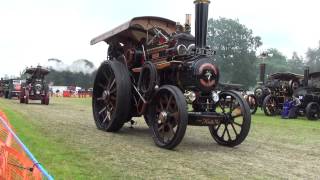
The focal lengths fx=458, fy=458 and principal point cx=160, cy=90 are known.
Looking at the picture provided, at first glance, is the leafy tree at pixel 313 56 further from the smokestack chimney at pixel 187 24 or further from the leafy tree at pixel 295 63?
the smokestack chimney at pixel 187 24

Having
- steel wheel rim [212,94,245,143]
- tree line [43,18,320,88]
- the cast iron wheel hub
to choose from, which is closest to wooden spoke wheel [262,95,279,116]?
steel wheel rim [212,94,245,143]

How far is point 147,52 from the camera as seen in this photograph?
9.77m

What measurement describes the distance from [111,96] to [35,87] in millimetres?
14327

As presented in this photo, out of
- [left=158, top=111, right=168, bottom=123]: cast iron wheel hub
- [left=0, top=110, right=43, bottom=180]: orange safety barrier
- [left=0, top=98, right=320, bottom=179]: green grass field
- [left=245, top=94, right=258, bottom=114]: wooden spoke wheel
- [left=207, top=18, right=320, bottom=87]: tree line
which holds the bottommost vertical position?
[left=0, top=98, right=320, bottom=179]: green grass field

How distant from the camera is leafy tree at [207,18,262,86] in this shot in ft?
249

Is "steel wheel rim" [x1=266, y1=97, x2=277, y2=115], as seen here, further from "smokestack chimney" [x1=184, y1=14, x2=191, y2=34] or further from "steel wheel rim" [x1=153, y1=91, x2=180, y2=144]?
"steel wheel rim" [x1=153, y1=91, x2=180, y2=144]

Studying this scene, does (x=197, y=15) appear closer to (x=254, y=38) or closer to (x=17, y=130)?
(x=17, y=130)

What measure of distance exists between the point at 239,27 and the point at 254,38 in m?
3.28

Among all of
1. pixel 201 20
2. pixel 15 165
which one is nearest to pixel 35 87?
pixel 201 20

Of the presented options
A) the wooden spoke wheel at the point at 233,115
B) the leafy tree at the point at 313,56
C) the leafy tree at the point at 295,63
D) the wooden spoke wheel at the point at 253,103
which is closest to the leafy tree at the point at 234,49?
the leafy tree at the point at 313,56

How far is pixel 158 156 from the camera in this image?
7004 mm

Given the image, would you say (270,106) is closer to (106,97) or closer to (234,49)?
(106,97)

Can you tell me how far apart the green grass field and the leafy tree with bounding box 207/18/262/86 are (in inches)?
2620

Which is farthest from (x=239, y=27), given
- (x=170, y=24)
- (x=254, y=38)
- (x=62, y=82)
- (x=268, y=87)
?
(x=170, y=24)
